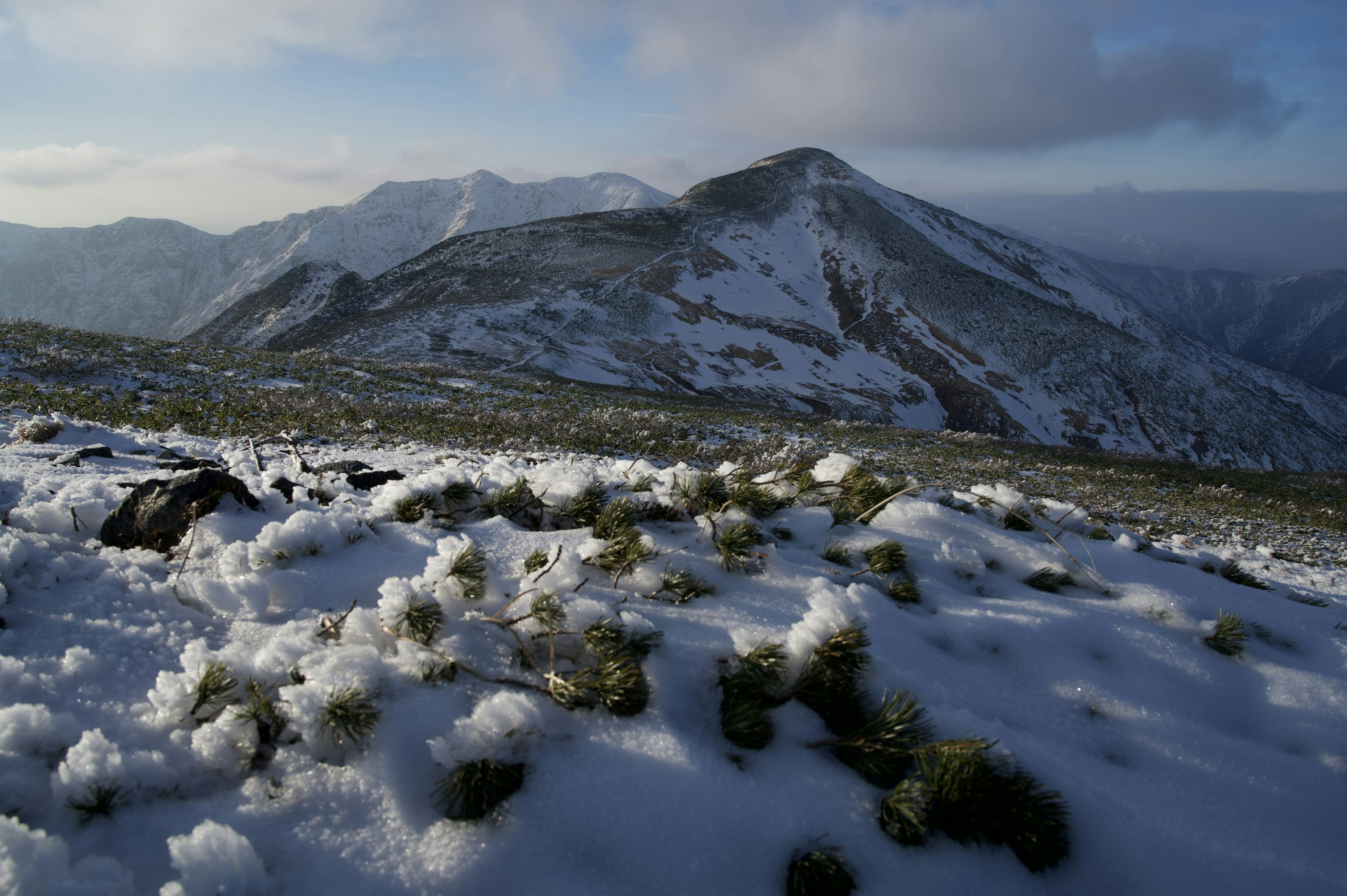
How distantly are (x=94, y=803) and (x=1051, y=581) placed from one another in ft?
14.3

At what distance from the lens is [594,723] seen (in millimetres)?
2033

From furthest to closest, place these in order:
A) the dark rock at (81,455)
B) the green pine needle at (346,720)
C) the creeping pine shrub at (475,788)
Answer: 1. the dark rock at (81,455)
2. the green pine needle at (346,720)
3. the creeping pine shrub at (475,788)

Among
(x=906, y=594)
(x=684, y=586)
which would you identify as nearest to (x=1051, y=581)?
(x=906, y=594)

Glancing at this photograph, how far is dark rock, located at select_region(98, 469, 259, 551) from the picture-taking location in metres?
3.24

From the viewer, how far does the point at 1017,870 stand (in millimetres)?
1811

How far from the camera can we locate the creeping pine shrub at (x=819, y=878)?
5.56 feet

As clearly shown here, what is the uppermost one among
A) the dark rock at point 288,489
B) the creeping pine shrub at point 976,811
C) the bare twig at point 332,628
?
the dark rock at point 288,489

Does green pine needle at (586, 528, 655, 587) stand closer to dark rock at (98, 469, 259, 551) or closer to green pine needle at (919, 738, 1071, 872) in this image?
green pine needle at (919, 738, 1071, 872)

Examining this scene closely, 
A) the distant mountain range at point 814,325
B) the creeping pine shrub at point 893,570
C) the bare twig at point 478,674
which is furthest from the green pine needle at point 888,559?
the distant mountain range at point 814,325

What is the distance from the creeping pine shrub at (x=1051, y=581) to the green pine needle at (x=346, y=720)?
3.57 meters

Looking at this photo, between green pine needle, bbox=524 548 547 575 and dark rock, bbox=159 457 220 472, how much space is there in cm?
417

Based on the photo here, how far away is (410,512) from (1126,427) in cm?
7183

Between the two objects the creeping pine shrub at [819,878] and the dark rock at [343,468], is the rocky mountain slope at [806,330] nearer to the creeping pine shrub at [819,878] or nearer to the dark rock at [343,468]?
the dark rock at [343,468]

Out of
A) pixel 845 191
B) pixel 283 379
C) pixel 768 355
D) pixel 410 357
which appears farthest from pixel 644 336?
pixel 845 191
